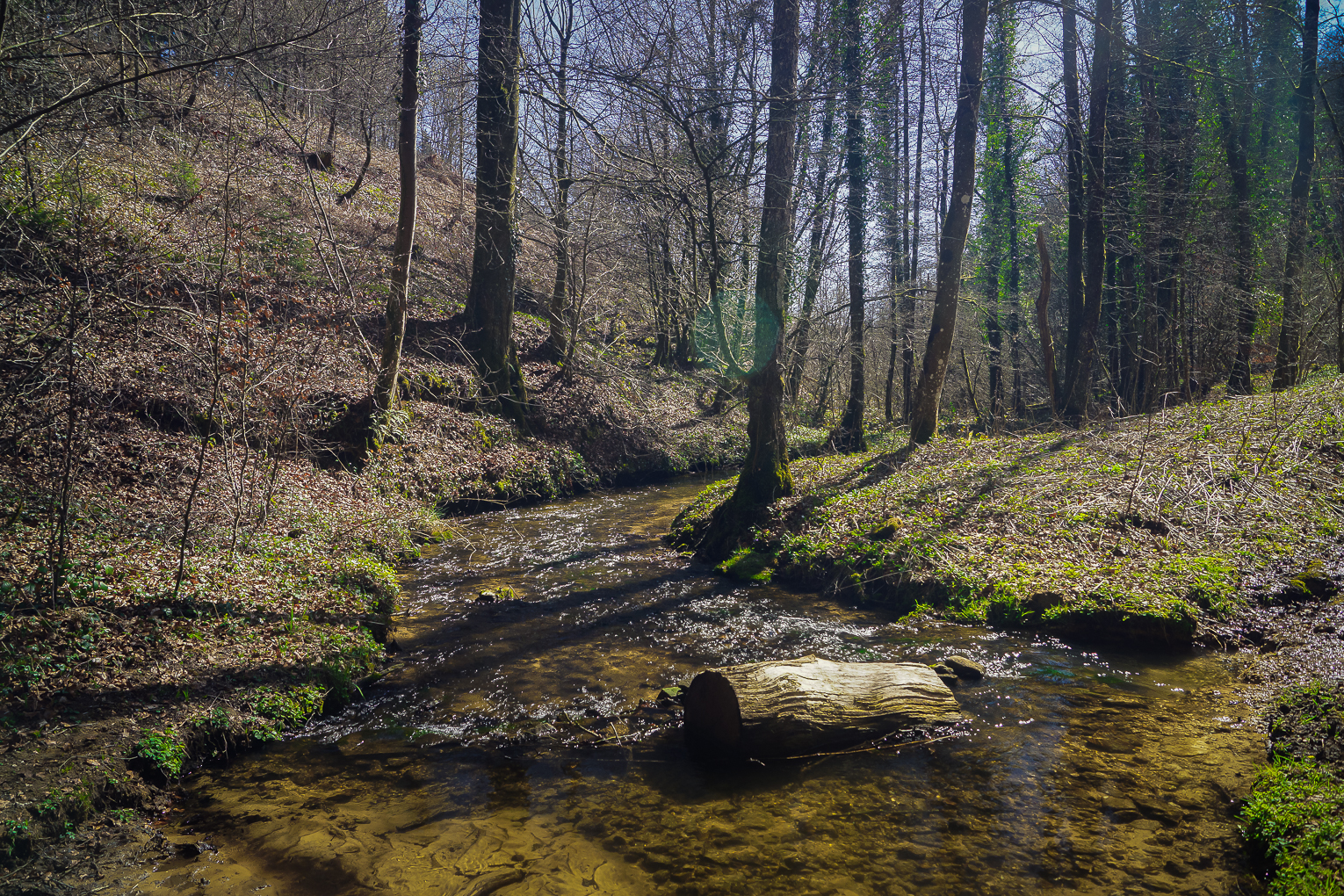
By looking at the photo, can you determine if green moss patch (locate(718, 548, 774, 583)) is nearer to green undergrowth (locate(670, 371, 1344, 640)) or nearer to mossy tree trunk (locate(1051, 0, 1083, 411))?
green undergrowth (locate(670, 371, 1344, 640))

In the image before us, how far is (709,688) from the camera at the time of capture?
4.87 meters

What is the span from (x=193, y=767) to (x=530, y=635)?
3.19 m

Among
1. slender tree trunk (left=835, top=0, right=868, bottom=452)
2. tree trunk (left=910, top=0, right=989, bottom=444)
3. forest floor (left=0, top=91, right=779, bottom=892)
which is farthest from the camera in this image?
slender tree trunk (left=835, top=0, right=868, bottom=452)

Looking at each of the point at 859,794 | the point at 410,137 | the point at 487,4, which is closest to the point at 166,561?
the point at 859,794

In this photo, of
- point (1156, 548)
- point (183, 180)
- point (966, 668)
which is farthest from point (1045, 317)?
point (183, 180)

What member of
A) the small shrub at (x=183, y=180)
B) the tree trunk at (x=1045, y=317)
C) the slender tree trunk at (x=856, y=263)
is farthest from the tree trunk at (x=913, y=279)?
the small shrub at (x=183, y=180)

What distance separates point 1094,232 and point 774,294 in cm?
874

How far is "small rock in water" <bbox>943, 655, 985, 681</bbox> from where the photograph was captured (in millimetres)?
5852

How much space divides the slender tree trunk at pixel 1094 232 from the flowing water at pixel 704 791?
9660mm

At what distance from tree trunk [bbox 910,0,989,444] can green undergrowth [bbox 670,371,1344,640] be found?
2096 millimetres

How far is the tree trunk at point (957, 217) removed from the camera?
12.0m

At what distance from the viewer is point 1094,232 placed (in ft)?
45.6

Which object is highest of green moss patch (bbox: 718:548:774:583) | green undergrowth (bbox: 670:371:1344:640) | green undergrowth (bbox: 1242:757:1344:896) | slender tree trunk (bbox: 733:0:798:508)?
slender tree trunk (bbox: 733:0:798:508)

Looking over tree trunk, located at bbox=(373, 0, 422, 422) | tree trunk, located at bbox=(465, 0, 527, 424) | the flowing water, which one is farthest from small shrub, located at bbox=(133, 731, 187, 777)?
tree trunk, located at bbox=(465, 0, 527, 424)
